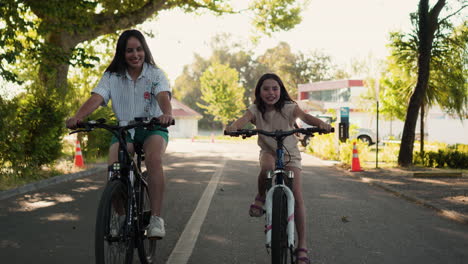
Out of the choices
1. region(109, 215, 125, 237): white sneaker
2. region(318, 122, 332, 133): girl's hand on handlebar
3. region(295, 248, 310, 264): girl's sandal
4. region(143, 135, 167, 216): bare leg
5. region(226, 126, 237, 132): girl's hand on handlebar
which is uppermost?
region(318, 122, 332, 133): girl's hand on handlebar

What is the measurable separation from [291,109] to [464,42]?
13.3 m

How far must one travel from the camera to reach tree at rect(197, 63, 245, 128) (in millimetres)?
72875

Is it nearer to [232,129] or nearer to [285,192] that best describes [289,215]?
[285,192]

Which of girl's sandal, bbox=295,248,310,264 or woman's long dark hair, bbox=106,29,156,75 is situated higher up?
woman's long dark hair, bbox=106,29,156,75

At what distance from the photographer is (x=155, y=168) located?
434 centimetres

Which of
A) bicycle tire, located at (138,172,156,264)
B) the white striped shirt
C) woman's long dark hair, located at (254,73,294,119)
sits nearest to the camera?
bicycle tire, located at (138,172,156,264)

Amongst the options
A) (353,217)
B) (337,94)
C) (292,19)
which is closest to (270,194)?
(353,217)

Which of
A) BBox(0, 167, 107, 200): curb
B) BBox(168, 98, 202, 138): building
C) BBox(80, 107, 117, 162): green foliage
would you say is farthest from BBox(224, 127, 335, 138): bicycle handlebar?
BBox(168, 98, 202, 138): building

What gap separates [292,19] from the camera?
1064 inches

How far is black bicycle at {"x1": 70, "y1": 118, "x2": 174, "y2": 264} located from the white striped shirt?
0.81ft

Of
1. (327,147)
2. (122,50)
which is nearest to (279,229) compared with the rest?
(122,50)

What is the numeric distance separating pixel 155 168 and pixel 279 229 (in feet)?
3.70

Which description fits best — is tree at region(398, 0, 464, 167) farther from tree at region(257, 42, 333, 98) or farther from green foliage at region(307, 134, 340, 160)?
tree at region(257, 42, 333, 98)

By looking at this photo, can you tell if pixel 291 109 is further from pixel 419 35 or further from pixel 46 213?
pixel 419 35
